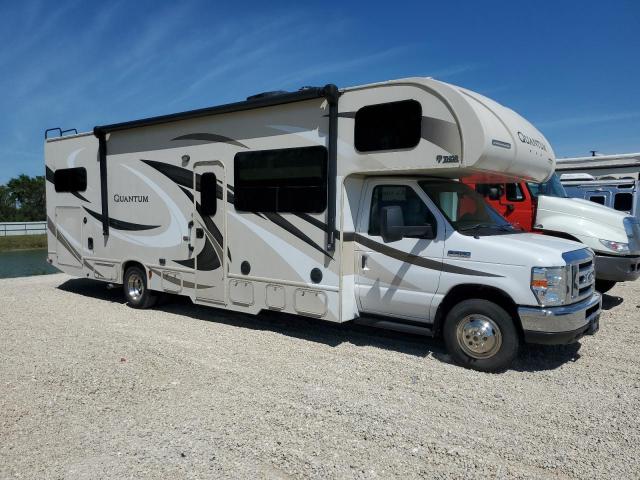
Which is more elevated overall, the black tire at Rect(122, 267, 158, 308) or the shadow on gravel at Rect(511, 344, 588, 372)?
the black tire at Rect(122, 267, 158, 308)

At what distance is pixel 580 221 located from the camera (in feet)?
28.3

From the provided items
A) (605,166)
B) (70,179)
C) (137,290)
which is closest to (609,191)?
(605,166)

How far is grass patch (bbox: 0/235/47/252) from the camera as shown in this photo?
112 feet

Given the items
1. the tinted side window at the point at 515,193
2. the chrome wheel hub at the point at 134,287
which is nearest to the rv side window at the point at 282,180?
the chrome wheel hub at the point at 134,287

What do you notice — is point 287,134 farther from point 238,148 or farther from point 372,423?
point 372,423

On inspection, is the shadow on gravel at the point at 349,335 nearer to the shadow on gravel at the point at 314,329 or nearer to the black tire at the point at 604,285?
the shadow on gravel at the point at 314,329

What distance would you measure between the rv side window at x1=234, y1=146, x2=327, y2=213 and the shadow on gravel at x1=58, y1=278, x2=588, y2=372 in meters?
1.78

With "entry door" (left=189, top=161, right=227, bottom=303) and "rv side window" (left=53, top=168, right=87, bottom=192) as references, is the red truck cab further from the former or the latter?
"rv side window" (left=53, top=168, right=87, bottom=192)

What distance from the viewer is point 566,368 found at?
218 inches

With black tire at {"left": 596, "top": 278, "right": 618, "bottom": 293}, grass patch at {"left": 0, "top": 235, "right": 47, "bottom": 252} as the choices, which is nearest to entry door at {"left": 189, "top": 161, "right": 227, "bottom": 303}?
black tire at {"left": 596, "top": 278, "right": 618, "bottom": 293}

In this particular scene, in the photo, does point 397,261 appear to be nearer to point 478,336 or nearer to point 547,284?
point 478,336

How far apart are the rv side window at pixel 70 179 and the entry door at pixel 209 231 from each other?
9.81 feet

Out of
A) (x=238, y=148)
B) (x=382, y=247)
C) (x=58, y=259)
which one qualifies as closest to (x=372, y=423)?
(x=382, y=247)

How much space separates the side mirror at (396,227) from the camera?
18.2ft
